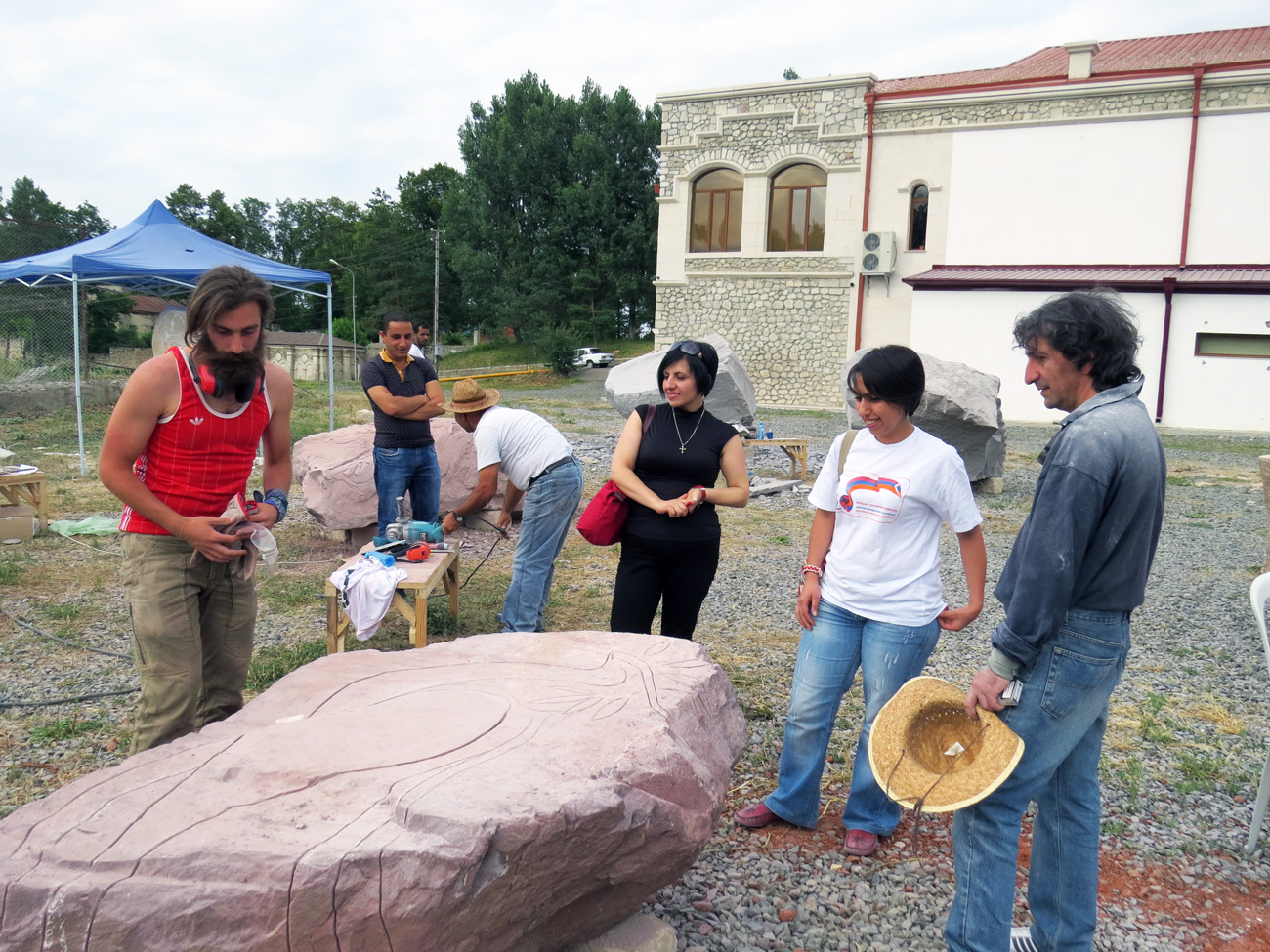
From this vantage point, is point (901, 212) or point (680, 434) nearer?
point (680, 434)

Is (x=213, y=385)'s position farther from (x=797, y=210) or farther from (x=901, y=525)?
(x=797, y=210)

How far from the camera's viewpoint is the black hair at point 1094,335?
2047 millimetres

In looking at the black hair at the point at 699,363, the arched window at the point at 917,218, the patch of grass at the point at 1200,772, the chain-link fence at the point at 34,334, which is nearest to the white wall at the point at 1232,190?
the arched window at the point at 917,218

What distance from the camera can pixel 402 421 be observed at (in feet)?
18.1

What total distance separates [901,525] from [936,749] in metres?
0.69

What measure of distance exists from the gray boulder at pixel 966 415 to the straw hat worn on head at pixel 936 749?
23.4 ft

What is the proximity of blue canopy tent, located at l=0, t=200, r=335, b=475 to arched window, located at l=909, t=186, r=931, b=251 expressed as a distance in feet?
45.1

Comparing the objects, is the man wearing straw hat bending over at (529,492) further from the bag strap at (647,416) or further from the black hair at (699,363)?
the black hair at (699,363)

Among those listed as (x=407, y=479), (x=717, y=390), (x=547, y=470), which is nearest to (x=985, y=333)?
(x=717, y=390)

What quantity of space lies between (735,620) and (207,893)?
409 cm

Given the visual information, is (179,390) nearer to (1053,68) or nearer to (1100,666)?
(1100,666)

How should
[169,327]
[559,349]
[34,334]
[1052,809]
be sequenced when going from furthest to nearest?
[559,349]
[169,327]
[34,334]
[1052,809]

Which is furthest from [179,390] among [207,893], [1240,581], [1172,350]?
[1172,350]

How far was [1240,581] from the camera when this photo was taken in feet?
22.3
